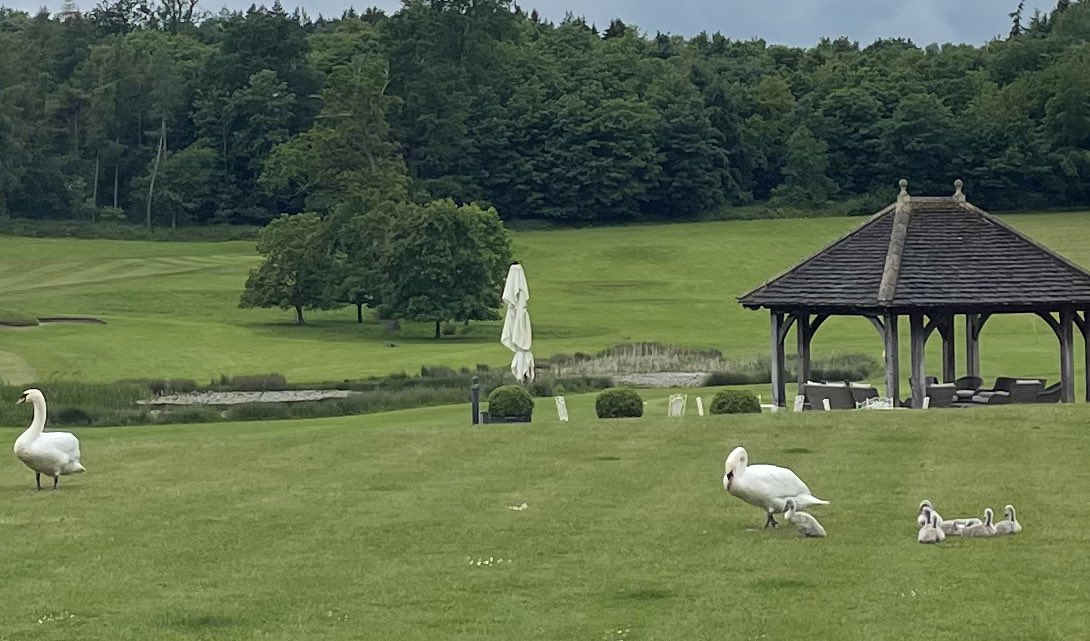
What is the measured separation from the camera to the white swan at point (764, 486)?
1516 centimetres

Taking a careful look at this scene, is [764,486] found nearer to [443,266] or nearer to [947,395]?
[947,395]

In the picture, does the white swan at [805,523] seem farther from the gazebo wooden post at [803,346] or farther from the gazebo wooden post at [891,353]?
the gazebo wooden post at [803,346]

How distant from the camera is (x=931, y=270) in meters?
29.5

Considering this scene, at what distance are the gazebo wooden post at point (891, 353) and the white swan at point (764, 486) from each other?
14.0 m

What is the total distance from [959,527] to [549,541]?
3.54m

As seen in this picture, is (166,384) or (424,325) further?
(424,325)

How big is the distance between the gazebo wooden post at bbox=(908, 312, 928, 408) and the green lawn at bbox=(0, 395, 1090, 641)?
187 inches

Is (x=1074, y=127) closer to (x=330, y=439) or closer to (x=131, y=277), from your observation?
(x=131, y=277)

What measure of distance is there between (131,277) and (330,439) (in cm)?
5983

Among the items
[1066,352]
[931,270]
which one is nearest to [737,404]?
[931,270]

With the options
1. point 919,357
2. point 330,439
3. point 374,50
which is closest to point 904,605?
point 330,439

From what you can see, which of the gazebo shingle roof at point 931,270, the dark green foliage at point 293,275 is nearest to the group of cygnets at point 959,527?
the gazebo shingle roof at point 931,270

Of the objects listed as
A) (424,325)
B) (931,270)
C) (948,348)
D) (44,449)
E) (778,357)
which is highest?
(931,270)

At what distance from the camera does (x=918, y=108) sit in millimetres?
101875
